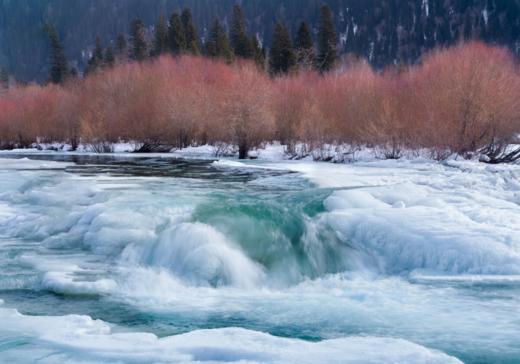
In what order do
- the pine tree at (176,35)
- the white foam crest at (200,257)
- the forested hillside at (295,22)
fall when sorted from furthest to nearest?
the forested hillside at (295,22) < the pine tree at (176,35) < the white foam crest at (200,257)

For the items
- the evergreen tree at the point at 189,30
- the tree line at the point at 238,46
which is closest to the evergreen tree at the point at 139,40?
the tree line at the point at 238,46

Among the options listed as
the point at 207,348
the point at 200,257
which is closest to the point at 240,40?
the point at 200,257

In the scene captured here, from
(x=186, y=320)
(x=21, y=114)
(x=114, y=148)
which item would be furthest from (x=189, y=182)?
(x=21, y=114)

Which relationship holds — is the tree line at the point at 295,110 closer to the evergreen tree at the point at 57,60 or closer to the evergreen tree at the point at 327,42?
the evergreen tree at the point at 327,42

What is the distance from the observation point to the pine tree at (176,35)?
6397 cm

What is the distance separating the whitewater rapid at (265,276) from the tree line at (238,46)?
40.6 metres

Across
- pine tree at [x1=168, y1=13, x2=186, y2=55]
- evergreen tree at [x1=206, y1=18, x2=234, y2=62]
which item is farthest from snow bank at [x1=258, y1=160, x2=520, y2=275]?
pine tree at [x1=168, y1=13, x2=186, y2=55]

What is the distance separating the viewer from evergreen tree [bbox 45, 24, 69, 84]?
78.1 m

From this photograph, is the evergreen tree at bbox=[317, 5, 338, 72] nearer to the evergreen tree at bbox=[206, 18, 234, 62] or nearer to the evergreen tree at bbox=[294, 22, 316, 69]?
the evergreen tree at bbox=[294, 22, 316, 69]

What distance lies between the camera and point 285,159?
32.2 metres

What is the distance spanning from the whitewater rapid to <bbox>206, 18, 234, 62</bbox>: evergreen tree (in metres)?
45.0

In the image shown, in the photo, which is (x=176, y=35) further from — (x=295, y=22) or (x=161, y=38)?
(x=295, y=22)

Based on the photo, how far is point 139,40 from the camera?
69.5 m

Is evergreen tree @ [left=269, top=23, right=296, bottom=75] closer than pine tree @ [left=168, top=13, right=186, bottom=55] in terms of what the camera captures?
Yes
